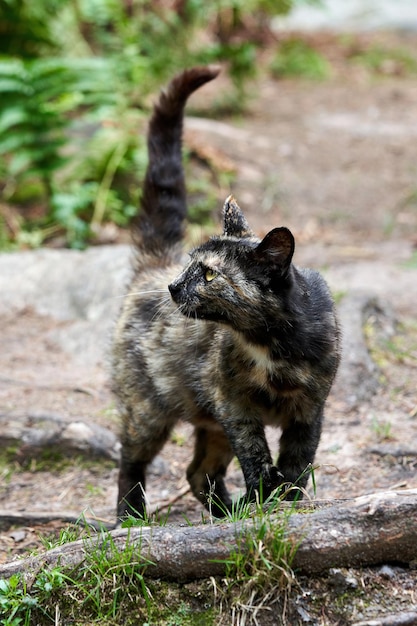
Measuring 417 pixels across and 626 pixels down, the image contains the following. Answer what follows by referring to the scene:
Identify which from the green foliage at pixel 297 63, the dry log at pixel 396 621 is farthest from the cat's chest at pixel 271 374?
the green foliage at pixel 297 63

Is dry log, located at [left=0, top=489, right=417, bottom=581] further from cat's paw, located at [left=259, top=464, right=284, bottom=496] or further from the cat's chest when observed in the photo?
the cat's chest

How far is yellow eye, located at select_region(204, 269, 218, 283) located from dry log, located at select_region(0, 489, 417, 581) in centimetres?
117

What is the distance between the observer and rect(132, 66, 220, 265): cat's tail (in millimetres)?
4961

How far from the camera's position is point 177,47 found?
38.6 feet

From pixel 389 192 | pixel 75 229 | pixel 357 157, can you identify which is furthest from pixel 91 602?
pixel 357 157

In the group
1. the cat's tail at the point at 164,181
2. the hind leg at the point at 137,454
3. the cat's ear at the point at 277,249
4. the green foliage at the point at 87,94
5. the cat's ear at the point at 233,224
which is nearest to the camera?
the cat's ear at the point at 277,249

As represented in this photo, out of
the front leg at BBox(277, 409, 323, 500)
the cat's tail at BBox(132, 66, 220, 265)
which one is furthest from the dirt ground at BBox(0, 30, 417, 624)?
the cat's tail at BBox(132, 66, 220, 265)

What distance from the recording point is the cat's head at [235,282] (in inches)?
143

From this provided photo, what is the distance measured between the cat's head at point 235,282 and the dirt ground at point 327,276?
0.94 metres

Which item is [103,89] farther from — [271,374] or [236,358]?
[271,374]

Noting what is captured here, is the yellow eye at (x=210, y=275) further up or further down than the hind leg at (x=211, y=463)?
further up

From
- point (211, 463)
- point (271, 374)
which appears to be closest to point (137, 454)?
point (211, 463)

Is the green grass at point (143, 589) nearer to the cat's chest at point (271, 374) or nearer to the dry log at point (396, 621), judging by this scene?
the dry log at point (396, 621)

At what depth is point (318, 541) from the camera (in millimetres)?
3053
